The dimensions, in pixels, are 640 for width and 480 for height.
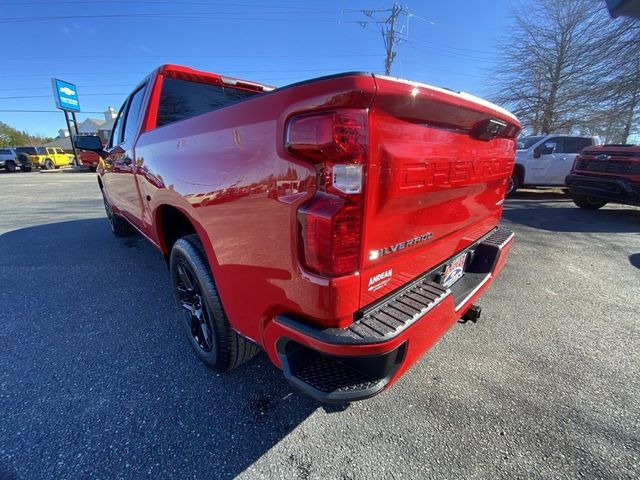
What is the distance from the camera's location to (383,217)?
→ 131cm

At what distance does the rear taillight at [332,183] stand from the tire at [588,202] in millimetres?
9745

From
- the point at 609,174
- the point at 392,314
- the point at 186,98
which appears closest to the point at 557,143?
the point at 609,174

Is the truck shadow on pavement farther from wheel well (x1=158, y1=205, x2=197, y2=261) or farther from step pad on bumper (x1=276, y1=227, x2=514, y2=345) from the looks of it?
step pad on bumper (x1=276, y1=227, x2=514, y2=345)

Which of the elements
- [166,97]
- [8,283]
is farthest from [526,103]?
[8,283]

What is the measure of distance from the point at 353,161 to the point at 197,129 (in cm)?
110

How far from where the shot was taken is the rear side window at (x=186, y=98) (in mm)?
2902

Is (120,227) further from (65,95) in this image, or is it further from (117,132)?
Answer: (65,95)

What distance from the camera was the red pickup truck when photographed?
1.15m

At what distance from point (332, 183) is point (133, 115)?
3.24m

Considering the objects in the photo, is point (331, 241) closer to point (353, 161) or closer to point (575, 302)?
point (353, 161)

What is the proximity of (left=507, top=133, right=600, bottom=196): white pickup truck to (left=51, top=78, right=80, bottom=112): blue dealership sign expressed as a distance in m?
38.1

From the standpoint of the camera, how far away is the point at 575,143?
9609 millimetres

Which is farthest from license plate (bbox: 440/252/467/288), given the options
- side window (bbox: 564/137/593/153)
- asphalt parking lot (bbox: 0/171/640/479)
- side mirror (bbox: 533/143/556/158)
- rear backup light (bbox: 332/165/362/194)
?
side window (bbox: 564/137/593/153)

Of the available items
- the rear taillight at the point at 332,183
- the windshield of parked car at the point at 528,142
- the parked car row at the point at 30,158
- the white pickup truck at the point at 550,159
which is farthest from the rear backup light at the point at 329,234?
the parked car row at the point at 30,158
